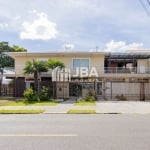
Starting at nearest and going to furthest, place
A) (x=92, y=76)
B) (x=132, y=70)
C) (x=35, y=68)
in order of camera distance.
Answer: (x=35, y=68) < (x=92, y=76) < (x=132, y=70)

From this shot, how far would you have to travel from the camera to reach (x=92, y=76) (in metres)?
42.0

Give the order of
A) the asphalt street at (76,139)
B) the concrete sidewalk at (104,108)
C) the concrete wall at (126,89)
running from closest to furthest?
the asphalt street at (76,139)
the concrete sidewalk at (104,108)
the concrete wall at (126,89)

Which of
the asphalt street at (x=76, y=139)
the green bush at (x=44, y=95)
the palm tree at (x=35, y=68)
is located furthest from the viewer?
the palm tree at (x=35, y=68)

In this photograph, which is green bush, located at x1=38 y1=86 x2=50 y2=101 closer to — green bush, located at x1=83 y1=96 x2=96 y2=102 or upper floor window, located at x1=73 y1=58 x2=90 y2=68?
green bush, located at x1=83 y1=96 x2=96 y2=102

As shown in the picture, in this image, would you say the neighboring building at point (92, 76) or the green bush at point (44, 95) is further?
the neighboring building at point (92, 76)

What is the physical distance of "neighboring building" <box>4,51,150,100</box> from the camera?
38.1 m

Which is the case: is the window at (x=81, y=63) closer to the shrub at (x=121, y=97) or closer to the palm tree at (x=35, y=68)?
the palm tree at (x=35, y=68)

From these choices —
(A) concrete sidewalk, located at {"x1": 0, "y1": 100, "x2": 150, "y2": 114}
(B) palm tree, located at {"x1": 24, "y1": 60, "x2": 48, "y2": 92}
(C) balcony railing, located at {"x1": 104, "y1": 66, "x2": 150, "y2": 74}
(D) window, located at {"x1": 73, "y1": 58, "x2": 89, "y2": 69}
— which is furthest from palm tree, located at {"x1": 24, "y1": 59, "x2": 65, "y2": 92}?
(A) concrete sidewalk, located at {"x1": 0, "y1": 100, "x2": 150, "y2": 114}

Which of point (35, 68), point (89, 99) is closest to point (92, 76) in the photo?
point (35, 68)

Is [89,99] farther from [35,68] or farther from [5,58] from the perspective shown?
[5,58]

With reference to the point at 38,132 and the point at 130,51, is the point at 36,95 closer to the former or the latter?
the point at 130,51

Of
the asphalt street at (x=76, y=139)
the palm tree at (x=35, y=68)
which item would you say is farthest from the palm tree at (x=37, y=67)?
the asphalt street at (x=76, y=139)

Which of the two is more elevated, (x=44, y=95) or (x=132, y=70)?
(x=132, y=70)

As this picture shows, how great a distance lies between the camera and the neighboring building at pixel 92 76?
38094mm
